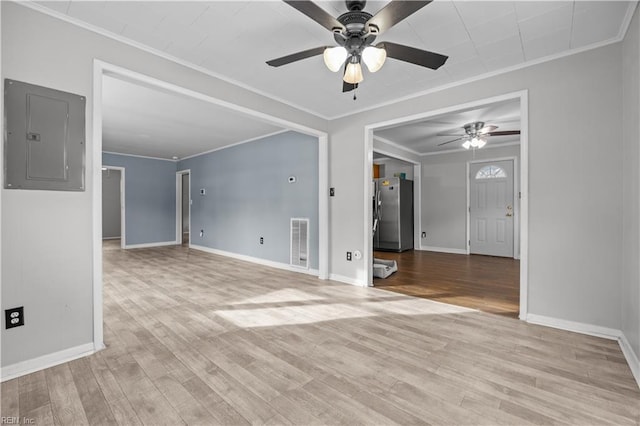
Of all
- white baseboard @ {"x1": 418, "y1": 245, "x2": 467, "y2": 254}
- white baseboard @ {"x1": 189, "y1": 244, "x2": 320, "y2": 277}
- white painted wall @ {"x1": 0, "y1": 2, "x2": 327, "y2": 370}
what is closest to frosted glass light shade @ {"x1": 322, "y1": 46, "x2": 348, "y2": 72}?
white painted wall @ {"x1": 0, "y1": 2, "x2": 327, "y2": 370}

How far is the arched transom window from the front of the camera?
6500 millimetres

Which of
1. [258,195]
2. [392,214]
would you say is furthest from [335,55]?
[392,214]

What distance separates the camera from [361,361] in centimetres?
206

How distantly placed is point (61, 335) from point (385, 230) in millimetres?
6335

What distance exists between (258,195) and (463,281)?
13.0 ft

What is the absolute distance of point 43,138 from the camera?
1988mm

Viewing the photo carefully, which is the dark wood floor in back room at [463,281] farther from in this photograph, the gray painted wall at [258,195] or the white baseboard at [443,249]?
the gray painted wall at [258,195]

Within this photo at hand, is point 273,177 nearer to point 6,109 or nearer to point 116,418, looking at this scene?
point 6,109

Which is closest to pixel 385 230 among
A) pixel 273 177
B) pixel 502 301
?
pixel 273 177

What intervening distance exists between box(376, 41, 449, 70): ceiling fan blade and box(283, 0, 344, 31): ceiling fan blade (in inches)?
14.3

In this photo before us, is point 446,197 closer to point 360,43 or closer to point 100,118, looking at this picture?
point 360,43

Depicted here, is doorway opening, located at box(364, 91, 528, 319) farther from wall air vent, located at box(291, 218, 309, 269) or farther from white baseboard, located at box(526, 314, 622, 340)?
wall air vent, located at box(291, 218, 309, 269)

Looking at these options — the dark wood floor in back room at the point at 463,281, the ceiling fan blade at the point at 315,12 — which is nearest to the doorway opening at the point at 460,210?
the dark wood floor in back room at the point at 463,281

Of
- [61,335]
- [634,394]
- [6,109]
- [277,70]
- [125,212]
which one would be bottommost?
[634,394]
